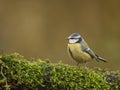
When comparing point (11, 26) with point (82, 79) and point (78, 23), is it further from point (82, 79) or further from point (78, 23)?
point (82, 79)

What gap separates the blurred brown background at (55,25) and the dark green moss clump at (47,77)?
507 centimetres

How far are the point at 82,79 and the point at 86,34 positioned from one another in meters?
5.35

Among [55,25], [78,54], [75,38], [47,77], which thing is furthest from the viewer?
[55,25]

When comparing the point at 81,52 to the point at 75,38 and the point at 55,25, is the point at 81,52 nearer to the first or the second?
the point at 75,38

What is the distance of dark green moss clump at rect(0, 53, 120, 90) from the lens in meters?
3.34

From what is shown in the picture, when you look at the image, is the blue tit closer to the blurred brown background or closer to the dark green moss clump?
the dark green moss clump

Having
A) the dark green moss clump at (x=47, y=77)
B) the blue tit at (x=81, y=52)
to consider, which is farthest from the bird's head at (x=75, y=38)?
the dark green moss clump at (x=47, y=77)

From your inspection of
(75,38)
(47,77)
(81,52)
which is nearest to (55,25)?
(75,38)

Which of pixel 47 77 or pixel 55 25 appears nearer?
pixel 47 77

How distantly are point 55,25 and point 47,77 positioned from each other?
548 cm

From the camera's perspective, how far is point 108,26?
897 cm

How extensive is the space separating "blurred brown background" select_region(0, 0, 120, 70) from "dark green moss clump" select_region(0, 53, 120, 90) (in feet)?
16.6

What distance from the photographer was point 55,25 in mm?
8875

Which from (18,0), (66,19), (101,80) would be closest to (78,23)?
(66,19)
